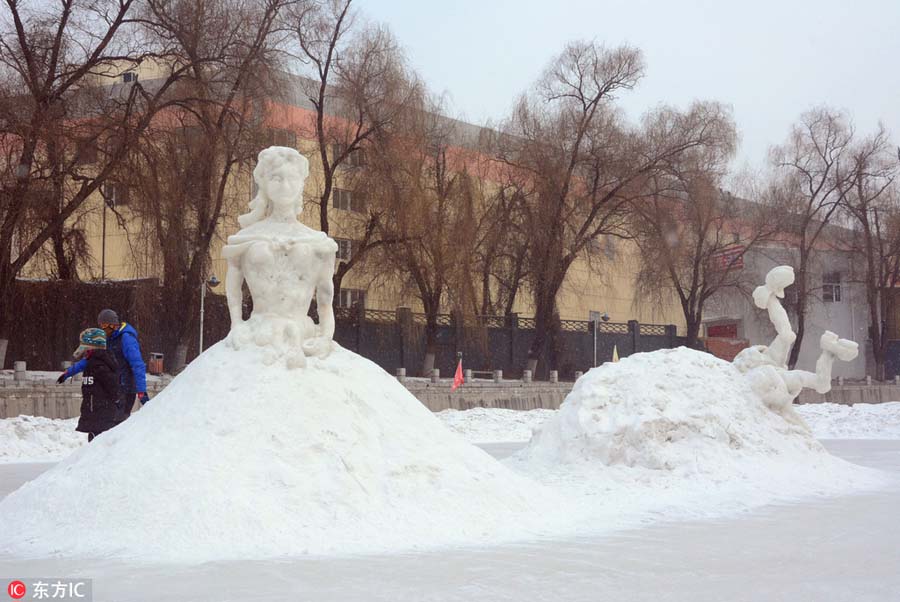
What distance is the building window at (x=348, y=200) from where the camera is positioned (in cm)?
2597

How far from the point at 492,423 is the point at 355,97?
934cm

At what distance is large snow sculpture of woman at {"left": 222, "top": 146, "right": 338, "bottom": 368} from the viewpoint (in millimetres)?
8188

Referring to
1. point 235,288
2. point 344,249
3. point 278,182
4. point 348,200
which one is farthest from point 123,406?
point 344,249

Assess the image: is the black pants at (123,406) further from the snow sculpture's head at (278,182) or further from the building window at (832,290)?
the building window at (832,290)

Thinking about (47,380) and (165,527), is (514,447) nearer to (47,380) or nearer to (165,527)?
(47,380)

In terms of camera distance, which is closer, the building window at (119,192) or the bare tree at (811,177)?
the building window at (119,192)

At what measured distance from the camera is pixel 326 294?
28.5 ft

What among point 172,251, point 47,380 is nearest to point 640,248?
point 172,251

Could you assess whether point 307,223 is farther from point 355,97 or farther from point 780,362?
point 780,362

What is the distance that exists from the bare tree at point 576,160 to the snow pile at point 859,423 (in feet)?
31.8

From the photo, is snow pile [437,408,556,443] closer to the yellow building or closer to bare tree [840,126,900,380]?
the yellow building

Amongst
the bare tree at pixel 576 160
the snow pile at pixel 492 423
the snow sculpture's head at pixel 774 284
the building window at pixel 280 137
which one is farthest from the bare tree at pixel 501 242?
the snow sculpture's head at pixel 774 284

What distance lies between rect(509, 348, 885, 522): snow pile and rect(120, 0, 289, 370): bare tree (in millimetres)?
11031

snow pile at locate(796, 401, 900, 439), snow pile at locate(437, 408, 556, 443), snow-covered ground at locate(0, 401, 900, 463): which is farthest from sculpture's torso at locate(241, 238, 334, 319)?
snow pile at locate(796, 401, 900, 439)
